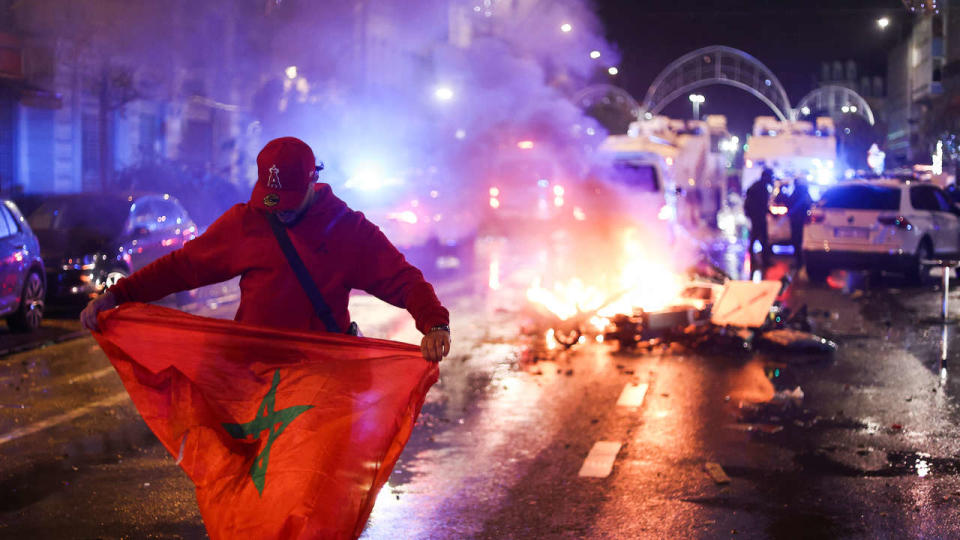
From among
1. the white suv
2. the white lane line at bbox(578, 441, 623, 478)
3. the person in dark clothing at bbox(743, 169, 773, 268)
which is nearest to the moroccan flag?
the white lane line at bbox(578, 441, 623, 478)

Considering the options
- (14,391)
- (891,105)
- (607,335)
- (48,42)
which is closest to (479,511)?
(14,391)

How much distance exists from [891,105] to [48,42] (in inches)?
3106

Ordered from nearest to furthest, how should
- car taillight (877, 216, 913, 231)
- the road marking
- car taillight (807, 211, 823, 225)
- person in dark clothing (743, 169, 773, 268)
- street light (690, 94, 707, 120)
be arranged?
the road marking
car taillight (877, 216, 913, 231)
car taillight (807, 211, 823, 225)
person in dark clothing (743, 169, 773, 268)
street light (690, 94, 707, 120)

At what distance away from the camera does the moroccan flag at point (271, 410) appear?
11.4 feet

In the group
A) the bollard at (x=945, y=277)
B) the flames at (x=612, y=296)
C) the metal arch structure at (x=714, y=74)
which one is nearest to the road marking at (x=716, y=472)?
the flames at (x=612, y=296)

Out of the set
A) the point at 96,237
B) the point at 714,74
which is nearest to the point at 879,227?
the point at 96,237

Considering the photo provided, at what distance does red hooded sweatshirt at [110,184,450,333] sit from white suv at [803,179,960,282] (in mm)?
15617

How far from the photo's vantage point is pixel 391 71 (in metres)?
29.4

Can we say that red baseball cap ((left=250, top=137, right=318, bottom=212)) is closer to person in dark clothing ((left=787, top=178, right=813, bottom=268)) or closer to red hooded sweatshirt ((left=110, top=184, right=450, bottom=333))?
red hooded sweatshirt ((left=110, top=184, right=450, bottom=333))

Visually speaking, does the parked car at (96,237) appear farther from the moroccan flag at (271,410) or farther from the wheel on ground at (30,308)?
the moroccan flag at (271,410)

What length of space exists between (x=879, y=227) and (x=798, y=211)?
245 centimetres

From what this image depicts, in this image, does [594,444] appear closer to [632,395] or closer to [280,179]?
[632,395]

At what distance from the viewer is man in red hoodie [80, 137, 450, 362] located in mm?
3807

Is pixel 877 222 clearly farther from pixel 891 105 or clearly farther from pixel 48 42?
pixel 891 105
